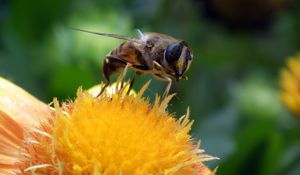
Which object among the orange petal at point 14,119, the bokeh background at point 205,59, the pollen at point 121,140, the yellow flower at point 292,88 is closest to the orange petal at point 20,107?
the orange petal at point 14,119

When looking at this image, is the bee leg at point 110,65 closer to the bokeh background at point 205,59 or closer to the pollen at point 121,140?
the pollen at point 121,140

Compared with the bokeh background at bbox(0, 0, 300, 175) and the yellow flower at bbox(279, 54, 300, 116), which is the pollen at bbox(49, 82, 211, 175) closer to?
the bokeh background at bbox(0, 0, 300, 175)

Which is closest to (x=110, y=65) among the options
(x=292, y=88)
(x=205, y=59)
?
(x=292, y=88)

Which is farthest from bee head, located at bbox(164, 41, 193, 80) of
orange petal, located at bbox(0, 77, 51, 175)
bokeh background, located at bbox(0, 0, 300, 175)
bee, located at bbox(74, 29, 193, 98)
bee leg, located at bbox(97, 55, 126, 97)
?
bokeh background, located at bbox(0, 0, 300, 175)

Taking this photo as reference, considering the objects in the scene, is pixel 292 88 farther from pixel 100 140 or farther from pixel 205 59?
pixel 100 140

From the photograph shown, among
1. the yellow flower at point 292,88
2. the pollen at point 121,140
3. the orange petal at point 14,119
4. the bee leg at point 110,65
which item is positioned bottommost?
the pollen at point 121,140

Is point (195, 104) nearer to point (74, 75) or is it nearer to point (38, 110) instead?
point (74, 75)

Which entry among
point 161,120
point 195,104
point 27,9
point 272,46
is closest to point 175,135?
point 161,120
